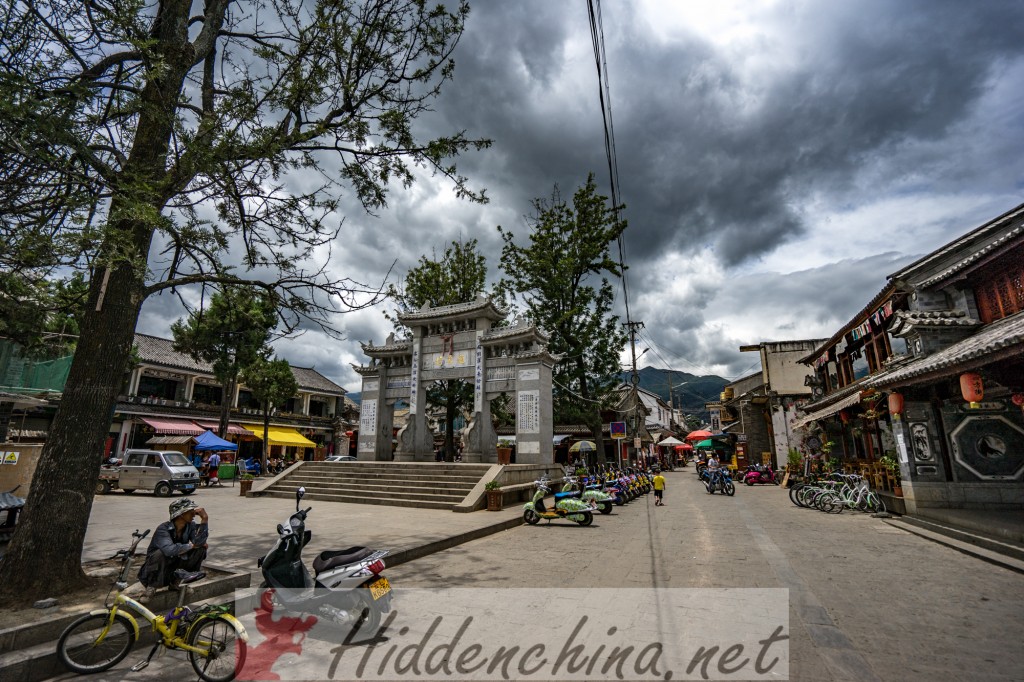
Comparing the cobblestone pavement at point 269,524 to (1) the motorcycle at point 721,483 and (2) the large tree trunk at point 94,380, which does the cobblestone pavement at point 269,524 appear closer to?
(2) the large tree trunk at point 94,380

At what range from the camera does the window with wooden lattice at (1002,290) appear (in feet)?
31.2

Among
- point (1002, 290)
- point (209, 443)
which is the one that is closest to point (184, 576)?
point (1002, 290)

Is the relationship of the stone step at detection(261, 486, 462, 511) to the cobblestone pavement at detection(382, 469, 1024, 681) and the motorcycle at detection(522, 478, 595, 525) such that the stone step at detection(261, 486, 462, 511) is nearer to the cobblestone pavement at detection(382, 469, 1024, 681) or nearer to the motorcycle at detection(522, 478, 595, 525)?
the motorcycle at detection(522, 478, 595, 525)

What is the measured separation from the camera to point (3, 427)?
1403cm

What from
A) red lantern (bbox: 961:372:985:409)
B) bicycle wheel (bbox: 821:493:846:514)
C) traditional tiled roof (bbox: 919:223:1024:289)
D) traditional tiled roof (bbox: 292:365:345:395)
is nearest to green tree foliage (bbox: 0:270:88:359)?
red lantern (bbox: 961:372:985:409)

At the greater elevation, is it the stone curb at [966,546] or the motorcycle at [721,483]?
the motorcycle at [721,483]

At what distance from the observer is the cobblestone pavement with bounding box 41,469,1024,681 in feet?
12.3

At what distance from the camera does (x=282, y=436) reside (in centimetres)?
3412

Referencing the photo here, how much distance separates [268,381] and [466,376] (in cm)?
1593

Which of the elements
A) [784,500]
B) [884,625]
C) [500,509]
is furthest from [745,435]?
[884,625]

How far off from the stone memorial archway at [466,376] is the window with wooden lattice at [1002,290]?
1157 centimetres

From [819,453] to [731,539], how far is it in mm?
16583

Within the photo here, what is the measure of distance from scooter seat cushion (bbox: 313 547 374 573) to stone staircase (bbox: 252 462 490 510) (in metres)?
8.40

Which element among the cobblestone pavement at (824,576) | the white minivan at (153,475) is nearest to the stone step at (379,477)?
the white minivan at (153,475)
